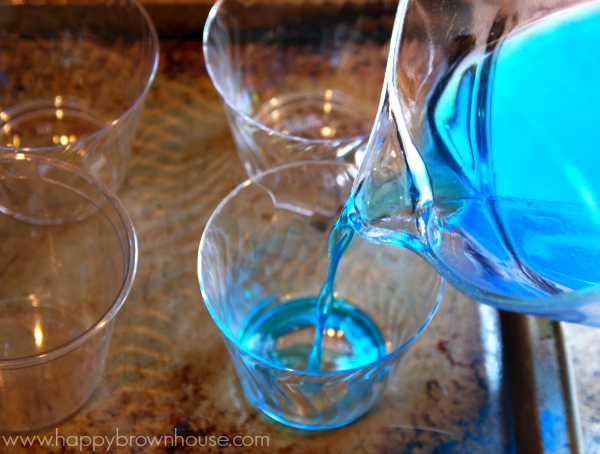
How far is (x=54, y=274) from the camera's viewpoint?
2.63ft

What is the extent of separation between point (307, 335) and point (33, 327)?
29 cm

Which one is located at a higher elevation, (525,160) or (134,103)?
(134,103)

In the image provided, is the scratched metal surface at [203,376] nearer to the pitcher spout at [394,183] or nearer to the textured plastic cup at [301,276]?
the textured plastic cup at [301,276]

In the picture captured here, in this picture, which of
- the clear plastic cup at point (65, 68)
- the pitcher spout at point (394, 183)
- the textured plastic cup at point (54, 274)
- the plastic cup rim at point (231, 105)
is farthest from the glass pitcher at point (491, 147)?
the clear plastic cup at point (65, 68)

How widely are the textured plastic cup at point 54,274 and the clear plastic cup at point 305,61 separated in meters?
0.24

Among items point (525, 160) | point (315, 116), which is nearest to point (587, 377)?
point (525, 160)

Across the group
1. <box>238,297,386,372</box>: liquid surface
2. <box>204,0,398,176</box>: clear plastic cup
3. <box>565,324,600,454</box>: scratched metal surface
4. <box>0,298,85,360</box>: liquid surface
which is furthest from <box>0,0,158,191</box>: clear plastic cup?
<box>565,324,600,454</box>: scratched metal surface

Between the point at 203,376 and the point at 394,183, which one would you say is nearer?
the point at 394,183

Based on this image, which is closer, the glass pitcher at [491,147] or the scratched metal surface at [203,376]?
the glass pitcher at [491,147]

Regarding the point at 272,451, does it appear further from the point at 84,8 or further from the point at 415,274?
the point at 84,8

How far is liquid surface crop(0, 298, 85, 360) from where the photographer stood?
75 centimetres

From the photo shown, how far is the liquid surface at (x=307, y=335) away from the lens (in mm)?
767

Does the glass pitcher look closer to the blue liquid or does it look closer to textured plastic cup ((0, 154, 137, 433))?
the blue liquid

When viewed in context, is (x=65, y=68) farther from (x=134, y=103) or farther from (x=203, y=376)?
(x=203, y=376)
